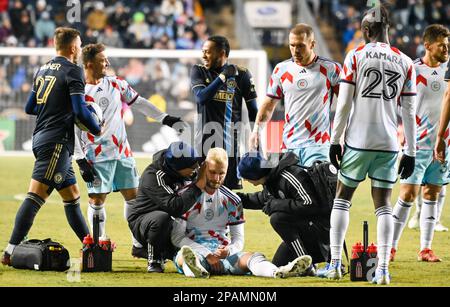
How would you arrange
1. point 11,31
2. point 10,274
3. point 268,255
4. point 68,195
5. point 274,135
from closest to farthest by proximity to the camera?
point 10,274 < point 68,195 < point 268,255 < point 274,135 < point 11,31

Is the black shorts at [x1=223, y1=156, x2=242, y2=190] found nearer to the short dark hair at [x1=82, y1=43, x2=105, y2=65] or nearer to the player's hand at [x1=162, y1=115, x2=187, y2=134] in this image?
the player's hand at [x1=162, y1=115, x2=187, y2=134]

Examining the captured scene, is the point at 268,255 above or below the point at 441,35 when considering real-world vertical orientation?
below

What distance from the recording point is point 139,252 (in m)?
9.49

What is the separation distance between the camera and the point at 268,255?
9945mm

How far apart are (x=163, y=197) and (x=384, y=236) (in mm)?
1826

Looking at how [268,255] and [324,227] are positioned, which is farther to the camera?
[268,255]

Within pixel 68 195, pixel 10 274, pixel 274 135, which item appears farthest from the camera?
pixel 274 135

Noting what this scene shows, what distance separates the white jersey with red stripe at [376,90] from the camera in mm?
7945

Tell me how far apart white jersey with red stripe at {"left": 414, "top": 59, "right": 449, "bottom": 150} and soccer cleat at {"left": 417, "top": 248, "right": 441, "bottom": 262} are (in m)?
0.95

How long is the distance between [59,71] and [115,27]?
1586 cm

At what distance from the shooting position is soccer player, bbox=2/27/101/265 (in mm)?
8867

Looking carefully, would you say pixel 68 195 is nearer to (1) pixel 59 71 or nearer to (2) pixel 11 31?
(1) pixel 59 71

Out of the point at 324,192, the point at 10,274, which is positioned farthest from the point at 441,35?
the point at 10,274

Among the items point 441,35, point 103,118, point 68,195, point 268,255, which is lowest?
point 268,255
